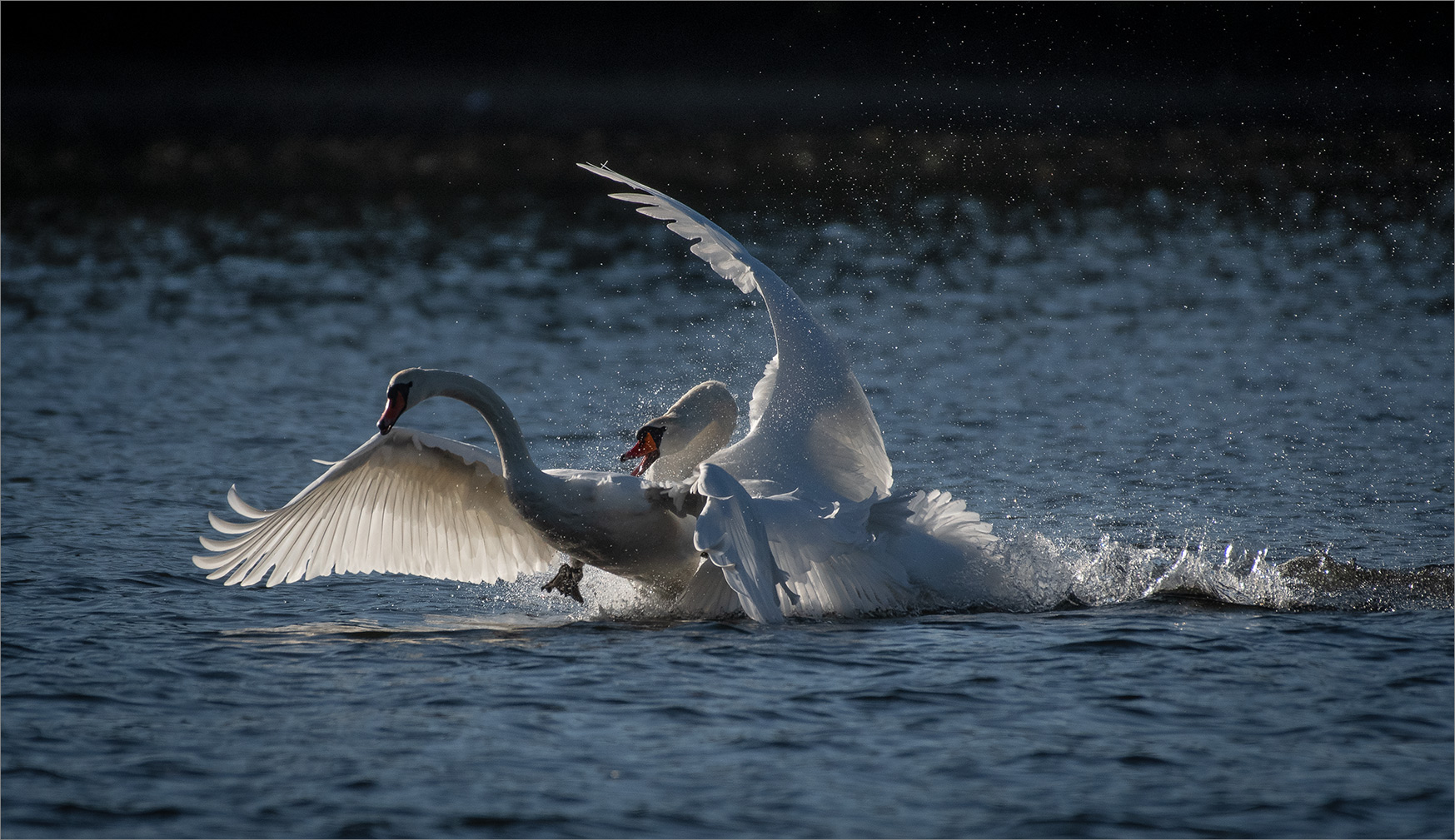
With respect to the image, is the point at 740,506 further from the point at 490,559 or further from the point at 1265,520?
the point at 1265,520

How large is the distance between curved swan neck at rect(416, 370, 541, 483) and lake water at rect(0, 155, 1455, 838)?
3.02ft

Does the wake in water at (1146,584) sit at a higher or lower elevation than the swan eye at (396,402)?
lower

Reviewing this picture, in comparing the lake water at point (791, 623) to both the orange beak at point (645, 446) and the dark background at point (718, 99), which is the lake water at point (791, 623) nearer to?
the orange beak at point (645, 446)

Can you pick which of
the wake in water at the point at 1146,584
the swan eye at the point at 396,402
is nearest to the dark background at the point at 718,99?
the wake in water at the point at 1146,584

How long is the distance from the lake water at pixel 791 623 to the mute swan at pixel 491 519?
1.05 feet

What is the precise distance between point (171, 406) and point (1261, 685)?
1087 cm

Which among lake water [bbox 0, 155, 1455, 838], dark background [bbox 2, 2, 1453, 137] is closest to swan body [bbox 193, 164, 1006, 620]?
lake water [bbox 0, 155, 1455, 838]

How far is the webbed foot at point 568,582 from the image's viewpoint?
9.17m

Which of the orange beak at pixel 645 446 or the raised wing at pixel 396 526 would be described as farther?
the orange beak at pixel 645 446

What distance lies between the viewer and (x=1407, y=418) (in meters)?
13.1

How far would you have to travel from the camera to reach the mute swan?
7.80 m

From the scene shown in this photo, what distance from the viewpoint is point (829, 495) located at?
29.3ft

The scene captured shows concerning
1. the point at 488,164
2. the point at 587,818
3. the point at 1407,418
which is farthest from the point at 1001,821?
the point at 488,164

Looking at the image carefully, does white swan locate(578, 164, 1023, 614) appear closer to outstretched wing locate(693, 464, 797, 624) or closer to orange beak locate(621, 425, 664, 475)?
orange beak locate(621, 425, 664, 475)
